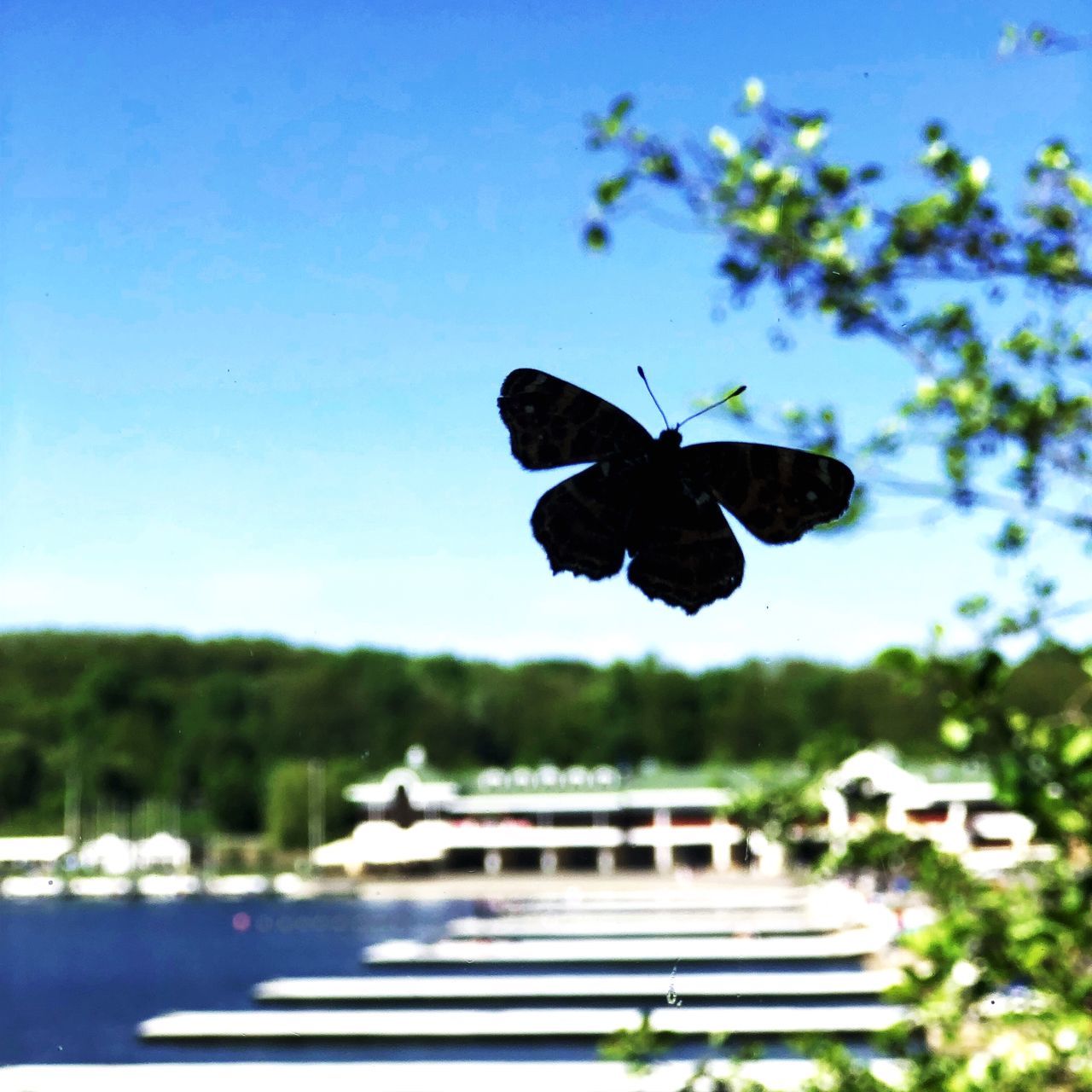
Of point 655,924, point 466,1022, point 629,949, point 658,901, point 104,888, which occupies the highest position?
point 466,1022

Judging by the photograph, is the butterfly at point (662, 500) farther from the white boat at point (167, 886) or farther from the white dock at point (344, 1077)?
the white boat at point (167, 886)

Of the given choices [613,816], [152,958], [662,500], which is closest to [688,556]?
[662,500]

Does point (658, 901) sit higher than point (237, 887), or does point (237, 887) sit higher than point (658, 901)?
point (658, 901)

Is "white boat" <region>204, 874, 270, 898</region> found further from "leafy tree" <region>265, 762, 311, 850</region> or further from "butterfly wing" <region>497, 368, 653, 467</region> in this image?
"butterfly wing" <region>497, 368, 653, 467</region>

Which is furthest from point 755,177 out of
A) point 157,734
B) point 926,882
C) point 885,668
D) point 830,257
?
point 157,734

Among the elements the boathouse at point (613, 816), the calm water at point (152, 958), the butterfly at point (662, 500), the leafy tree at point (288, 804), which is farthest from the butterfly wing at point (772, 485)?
the calm water at point (152, 958)

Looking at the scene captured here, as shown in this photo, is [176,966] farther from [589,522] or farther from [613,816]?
[589,522]

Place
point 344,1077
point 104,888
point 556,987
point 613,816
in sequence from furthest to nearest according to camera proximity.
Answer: point 104,888, point 556,987, point 344,1077, point 613,816
